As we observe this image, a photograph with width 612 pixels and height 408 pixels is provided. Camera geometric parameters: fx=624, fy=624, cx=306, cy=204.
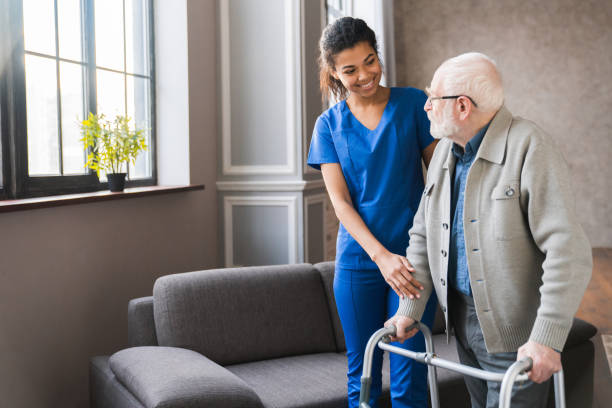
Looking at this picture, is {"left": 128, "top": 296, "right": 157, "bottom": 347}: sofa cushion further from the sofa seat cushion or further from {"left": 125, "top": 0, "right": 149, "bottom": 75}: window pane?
{"left": 125, "top": 0, "right": 149, "bottom": 75}: window pane

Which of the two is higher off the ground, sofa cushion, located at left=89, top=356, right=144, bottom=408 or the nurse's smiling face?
the nurse's smiling face

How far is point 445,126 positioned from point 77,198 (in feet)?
5.36

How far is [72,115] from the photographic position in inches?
108

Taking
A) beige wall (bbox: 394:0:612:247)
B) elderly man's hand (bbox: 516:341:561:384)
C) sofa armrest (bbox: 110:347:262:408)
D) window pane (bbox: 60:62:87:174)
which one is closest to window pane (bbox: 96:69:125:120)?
window pane (bbox: 60:62:87:174)

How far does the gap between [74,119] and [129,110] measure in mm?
461

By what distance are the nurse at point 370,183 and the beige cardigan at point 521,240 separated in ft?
1.20

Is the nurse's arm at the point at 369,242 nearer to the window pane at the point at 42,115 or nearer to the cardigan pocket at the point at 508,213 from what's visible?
the cardigan pocket at the point at 508,213

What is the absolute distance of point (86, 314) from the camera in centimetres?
264

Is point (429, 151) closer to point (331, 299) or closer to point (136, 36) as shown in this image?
point (331, 299)

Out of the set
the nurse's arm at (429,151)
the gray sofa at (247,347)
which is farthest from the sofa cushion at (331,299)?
the nurse's arm at (429,151)

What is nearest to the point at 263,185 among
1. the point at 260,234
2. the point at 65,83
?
the point at 260,234

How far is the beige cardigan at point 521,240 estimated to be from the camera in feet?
3.90

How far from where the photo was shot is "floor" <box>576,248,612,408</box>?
10.5ft

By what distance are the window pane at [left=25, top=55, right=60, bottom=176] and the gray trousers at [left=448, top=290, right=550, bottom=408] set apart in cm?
187
